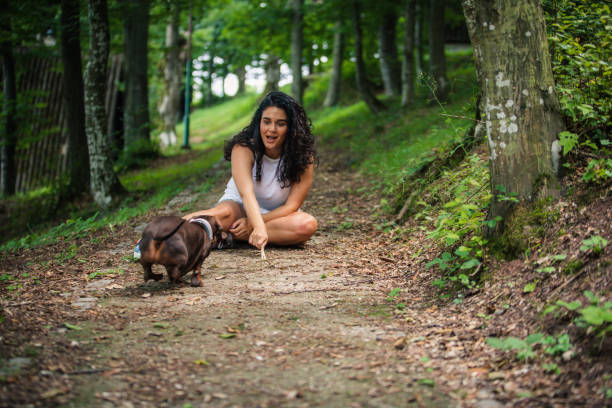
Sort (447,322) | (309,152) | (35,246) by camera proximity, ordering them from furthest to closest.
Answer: (35,246) < (309,152) < (447,322)

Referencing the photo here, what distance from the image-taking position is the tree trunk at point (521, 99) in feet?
12.2

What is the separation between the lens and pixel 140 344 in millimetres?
3127

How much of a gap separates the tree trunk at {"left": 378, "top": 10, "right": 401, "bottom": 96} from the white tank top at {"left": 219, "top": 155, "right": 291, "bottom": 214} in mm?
10948

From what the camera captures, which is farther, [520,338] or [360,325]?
[360,325]

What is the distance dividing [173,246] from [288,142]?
2189 mm

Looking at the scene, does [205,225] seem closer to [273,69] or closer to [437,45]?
[437,45]

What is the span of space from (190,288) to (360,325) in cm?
151

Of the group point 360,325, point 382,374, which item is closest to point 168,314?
point 360,325

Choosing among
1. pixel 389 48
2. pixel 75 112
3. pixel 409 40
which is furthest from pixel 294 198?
pixel 389 48

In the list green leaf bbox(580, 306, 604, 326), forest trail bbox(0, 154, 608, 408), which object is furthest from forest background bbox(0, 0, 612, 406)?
forest trail bbox(0, 154, 608, 408)

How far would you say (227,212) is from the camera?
565cm

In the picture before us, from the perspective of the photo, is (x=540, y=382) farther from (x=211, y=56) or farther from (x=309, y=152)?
(x=211, y=56)

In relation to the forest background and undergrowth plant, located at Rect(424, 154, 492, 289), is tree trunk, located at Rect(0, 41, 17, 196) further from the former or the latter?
undergrowth plant, located at Rect(424, 154, 492, 289)

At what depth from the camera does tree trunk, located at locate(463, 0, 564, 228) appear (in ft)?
12.2
